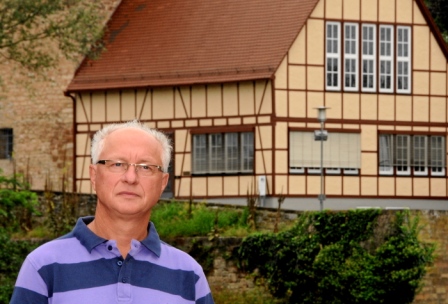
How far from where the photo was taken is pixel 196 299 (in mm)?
4855

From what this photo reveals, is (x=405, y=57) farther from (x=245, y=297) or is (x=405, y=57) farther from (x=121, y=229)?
(x=121, y=229)

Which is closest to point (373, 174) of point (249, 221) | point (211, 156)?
point (211, 156)

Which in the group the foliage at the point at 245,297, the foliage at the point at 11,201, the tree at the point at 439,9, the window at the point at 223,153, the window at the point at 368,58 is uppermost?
the tree at the point at 439,9

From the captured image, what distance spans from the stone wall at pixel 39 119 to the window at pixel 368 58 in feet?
22.4

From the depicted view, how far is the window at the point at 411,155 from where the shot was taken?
131 ft

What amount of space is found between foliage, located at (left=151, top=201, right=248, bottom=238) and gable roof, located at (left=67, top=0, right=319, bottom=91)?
223 inches

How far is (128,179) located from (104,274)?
29 cm

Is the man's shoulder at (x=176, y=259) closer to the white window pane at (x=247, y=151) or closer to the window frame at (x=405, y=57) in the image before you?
the white window pane at (x=247, y=151)

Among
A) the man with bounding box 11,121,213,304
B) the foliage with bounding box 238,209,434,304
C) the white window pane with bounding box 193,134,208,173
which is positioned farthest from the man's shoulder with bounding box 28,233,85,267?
the white window pane with bounding box 193,134,208,173

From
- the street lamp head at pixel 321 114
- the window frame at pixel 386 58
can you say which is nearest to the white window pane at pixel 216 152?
the street lamp head at pixel 321 114

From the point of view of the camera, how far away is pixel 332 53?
39406 millimetres

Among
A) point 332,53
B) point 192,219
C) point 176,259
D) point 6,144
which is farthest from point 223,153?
point 176,259

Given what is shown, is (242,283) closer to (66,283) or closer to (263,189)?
(263,189)

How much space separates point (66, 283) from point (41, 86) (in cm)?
3921
